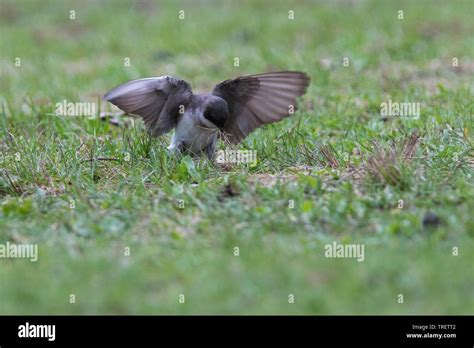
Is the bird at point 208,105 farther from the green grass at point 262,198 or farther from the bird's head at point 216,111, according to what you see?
the green grass at point 262,198

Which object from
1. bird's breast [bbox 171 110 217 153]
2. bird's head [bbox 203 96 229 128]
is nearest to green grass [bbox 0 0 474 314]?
bird's breast [bbox 171 110 217 153]

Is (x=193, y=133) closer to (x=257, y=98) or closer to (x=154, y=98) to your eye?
(x=154, y=98)

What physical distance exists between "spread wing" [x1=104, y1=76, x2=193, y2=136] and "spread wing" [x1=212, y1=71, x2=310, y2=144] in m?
0.29

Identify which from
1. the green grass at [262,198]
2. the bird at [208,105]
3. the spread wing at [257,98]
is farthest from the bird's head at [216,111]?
the green grass at [262,198]

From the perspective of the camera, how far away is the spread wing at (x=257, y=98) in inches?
262

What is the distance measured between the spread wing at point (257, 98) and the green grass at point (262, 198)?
0.27 metres

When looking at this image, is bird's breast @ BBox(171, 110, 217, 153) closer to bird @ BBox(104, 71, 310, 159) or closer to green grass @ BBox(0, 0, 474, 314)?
bird @ BBox(104, 71, 310, 159)

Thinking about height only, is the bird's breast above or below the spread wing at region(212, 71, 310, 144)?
below

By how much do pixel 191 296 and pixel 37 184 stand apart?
2332mm

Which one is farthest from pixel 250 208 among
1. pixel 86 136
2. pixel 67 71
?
pixel 67 71

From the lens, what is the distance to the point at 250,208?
5836mm

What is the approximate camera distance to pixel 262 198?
6000 millimetres

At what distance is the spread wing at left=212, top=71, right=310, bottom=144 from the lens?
6.66 m

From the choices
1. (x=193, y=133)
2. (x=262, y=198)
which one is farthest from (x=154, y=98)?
(x=262, y=198)
